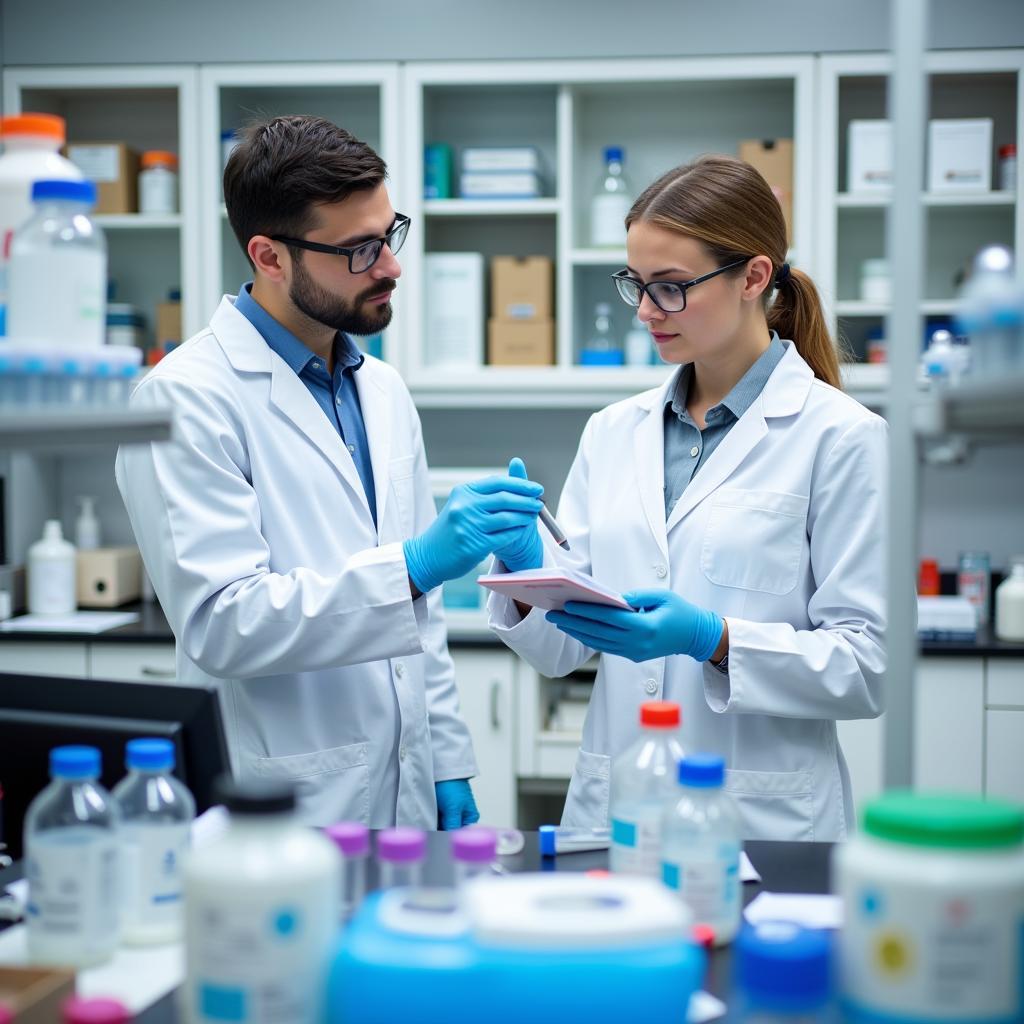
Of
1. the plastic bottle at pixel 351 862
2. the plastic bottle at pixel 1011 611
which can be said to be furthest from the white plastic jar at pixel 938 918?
the plastic bottle at pixel 1011 611

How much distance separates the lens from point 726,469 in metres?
1.71

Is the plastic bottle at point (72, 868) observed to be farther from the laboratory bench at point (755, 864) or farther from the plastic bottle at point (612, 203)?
the plastic bottle at point (612, 203)

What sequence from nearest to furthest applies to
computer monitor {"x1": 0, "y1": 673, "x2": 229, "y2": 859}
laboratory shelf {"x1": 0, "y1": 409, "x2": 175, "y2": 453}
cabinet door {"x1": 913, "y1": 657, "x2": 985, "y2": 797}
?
laboratory shelf {"x1": 0, "y1": 409, "x2": 175, "y2": 453} < computer monitor {"x1": 0, "y1": 673, "x2": 229, "y2": 859} < cabinet door {"x1": 913, "y1": 657, "x2": 985, "y2": 797}

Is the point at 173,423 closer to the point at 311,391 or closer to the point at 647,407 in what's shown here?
the point at 311,391

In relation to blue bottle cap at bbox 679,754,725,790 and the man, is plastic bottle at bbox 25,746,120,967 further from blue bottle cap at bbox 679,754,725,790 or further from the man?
the man

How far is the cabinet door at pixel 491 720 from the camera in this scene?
9.61 ft

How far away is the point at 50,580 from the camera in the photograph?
3.16 meters

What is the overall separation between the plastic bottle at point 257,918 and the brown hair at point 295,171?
4.04 feet

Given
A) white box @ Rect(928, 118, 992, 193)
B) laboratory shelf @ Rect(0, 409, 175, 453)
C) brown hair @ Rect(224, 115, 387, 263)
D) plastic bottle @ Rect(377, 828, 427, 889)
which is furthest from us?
white box @ Rect(928, 118, 992, 193)

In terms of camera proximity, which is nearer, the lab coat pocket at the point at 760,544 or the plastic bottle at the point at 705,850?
the plastic bottle at the point at 705,850

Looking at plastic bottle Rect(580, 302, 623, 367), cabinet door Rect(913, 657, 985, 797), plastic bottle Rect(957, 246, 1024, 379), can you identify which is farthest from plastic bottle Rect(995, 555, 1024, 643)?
plastic bottle Rect(957, 246, 1024, 379)

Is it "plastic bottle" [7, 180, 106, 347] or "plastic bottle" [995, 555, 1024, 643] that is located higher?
"plastic bottle" [7, 180, 106, 347]

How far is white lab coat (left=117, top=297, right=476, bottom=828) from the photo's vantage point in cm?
160

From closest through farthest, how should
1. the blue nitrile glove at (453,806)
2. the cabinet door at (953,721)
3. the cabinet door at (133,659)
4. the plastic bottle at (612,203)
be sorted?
the blue nitrile glove at (453,806) → the cabinet door at (953,721) → the cabinet door at (133,659) → the plastic bottle at (612,203)
